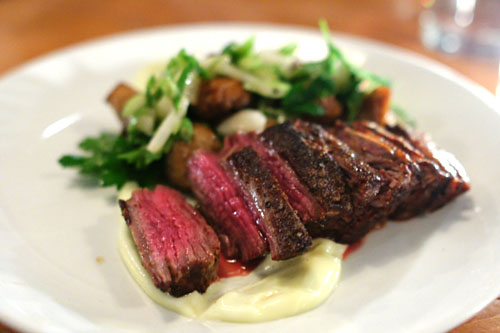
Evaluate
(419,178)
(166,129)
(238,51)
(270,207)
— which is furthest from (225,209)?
(238,51)

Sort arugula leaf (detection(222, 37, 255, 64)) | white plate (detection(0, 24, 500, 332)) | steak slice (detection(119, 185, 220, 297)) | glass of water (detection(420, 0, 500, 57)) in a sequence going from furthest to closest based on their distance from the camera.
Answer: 1. glass of water (detection(420, 0, 500, 57))
2. arugula leaf (detection(222, 37, 255, 64))
3. steak slice (detection(119, 185, 220, 297))
4. white plate (detection(0, 24, 500, 332))

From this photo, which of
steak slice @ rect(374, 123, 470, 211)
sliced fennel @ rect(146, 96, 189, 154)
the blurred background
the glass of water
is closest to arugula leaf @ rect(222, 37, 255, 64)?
sliced fennel @ rect(146, 96, 189, 154)

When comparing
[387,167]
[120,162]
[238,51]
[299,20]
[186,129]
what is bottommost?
[387,167]

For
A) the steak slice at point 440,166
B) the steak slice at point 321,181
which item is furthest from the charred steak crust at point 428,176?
the steak slice at point 321,181

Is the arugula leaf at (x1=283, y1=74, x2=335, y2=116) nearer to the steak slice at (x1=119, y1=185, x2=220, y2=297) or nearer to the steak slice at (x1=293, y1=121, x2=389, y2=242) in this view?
the steak slice at (x1=293, y1=121, x2=389, y2=242)

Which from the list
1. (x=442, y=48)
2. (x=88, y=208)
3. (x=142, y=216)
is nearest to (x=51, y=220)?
(x=88, y=208)

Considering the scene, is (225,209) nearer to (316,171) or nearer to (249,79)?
(316,171)
